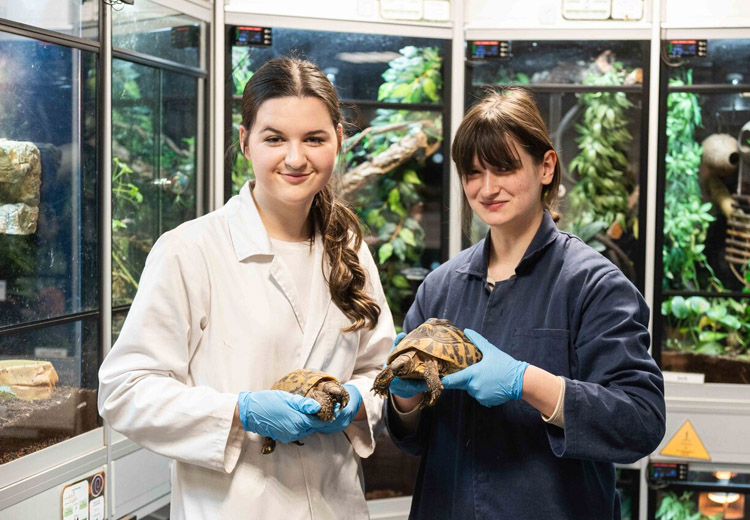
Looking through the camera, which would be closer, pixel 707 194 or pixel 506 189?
pixel 506 189

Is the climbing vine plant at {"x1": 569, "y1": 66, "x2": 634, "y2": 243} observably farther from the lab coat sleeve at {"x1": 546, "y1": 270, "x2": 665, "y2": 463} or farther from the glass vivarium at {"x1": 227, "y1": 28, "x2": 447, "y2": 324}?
the lab coat sleeve at {"x1": 546, "y1": 270, "x2": 665, "y2": 463}

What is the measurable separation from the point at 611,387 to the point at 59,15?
8.36ft

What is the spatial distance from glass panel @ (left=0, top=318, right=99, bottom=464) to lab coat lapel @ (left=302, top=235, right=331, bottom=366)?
5.11 ft

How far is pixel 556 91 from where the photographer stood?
438 cm

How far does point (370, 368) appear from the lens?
82.7 inches

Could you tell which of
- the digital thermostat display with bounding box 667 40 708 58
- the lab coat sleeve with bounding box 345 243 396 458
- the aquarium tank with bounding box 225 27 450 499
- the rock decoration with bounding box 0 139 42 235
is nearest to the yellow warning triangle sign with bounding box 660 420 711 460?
the aquarium tank with bounding box 225 27 450 499

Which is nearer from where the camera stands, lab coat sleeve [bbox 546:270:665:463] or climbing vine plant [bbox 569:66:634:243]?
lab coat sleeve [bbox 546:270:665:463]

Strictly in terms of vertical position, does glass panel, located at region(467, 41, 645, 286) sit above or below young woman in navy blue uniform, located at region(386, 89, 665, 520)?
above

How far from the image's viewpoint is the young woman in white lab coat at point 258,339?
1735 mm

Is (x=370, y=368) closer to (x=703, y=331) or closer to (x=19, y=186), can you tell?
(x=19, y=186)

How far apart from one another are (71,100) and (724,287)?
11.1ft

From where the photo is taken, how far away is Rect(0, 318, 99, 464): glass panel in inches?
116

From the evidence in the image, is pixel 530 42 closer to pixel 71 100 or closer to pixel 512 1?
pixel 512 1

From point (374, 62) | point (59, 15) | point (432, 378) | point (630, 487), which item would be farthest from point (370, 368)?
point (630, 487)
